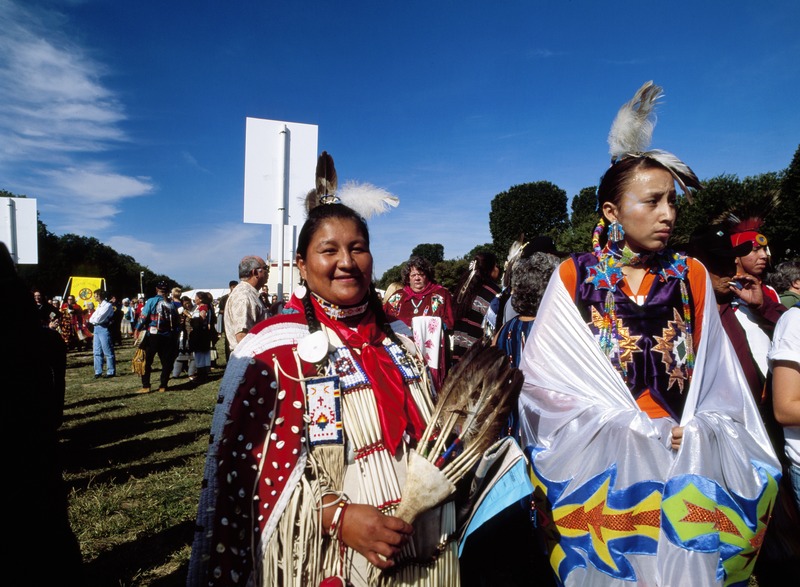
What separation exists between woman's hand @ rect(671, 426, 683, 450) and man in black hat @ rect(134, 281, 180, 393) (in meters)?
9.35

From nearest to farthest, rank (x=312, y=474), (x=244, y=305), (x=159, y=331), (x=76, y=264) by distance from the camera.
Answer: (x=312, y=474)
(x=244, y=305)
(x=159, y=331)
(x=76, y=264)

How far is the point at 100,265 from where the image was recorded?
63219 millimetres

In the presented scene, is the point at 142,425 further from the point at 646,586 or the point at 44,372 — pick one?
the point at 646,586

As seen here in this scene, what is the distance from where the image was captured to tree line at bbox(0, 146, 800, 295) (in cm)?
2321

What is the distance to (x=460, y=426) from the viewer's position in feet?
5.32

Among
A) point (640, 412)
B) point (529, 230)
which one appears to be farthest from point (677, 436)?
point (529, 230)

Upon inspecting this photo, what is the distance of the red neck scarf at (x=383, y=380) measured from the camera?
161cm

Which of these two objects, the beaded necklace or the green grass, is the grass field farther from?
the beaded necklace

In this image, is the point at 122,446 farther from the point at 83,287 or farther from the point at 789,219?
the point at 789,219

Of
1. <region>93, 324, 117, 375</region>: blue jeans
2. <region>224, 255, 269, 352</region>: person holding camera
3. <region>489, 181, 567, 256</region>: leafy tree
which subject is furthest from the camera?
<region>489, 181, 567, 256</region>: leafy tree

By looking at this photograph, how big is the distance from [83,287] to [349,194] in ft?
81.4

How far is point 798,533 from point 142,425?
742cm

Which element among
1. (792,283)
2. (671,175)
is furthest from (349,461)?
(792,283)

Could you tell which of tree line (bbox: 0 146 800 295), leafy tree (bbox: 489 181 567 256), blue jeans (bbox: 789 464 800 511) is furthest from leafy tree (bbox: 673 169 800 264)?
leafy tree (bbox: 489 181 567 256)
